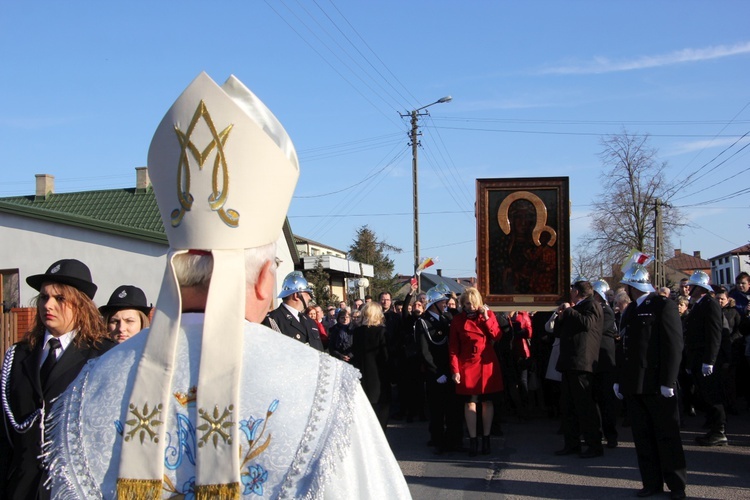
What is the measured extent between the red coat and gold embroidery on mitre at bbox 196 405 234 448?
787 cm

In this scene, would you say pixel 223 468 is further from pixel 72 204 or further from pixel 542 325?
pixel 72 204

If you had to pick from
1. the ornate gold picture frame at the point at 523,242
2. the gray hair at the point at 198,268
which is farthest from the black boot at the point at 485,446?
the gray hair at the point at 198,268

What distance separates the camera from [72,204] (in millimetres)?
27750

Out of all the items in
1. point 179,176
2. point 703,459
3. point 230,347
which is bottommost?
point 703,459

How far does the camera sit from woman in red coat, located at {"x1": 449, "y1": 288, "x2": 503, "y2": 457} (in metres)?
9.69

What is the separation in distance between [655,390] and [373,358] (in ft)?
13.0

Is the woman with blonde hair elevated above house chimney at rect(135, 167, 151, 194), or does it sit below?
below

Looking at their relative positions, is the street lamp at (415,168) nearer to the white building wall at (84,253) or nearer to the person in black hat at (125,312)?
the white building wall at (84,253)

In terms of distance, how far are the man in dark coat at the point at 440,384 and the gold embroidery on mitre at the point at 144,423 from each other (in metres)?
8.25

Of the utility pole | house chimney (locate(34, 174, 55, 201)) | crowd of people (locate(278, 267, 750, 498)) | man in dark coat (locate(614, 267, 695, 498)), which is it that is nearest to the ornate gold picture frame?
crowd of people (locate(278, 267, 750, 498))

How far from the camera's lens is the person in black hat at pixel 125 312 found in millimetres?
5527

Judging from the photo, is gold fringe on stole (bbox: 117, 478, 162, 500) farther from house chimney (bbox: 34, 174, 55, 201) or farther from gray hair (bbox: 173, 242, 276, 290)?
house chimney (bbox: 34, 174, 55, 201)

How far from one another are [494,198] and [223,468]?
403 inches

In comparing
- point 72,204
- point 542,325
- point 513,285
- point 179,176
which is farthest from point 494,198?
point 72,204
